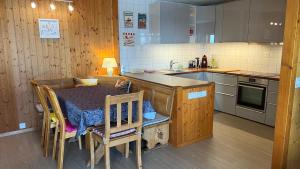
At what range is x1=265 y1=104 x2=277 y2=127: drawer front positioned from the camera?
359 cm

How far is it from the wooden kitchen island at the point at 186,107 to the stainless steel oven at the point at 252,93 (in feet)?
3.69

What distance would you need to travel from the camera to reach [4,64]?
3332mm

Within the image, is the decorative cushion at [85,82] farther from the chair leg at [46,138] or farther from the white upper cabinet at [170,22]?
the white upper cabinet at [170,22]

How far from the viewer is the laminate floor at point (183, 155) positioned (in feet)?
8.42

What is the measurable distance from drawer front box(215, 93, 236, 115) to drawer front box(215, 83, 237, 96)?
0.08 metres

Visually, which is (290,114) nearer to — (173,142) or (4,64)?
(173,142)

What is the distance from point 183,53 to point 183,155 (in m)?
2.80

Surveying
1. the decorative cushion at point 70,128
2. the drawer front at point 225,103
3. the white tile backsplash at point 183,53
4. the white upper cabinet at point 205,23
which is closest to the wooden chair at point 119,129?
the decorative cushion at point 70,128

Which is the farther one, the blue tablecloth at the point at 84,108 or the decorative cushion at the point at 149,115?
the decorative cushion at the point at 149,115

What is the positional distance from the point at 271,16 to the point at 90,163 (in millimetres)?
3449

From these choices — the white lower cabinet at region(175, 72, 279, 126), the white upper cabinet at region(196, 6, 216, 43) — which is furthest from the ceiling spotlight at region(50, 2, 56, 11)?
the white upper cabinet at region(196, 6, 216, 43)

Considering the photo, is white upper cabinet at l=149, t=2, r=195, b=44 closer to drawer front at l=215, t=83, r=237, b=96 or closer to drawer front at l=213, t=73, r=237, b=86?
drawer front at l=213, t=73, r=237, b=86

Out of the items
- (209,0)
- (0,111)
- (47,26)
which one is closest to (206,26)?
(209,0)

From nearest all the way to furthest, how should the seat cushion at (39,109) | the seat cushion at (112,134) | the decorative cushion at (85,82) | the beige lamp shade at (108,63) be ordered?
1. the seat cushion at (112,134)
2. the seat cushion at (39,109)
3. the decorative cushion at (85,82)
4. the beige lamp shade at (108,63)
